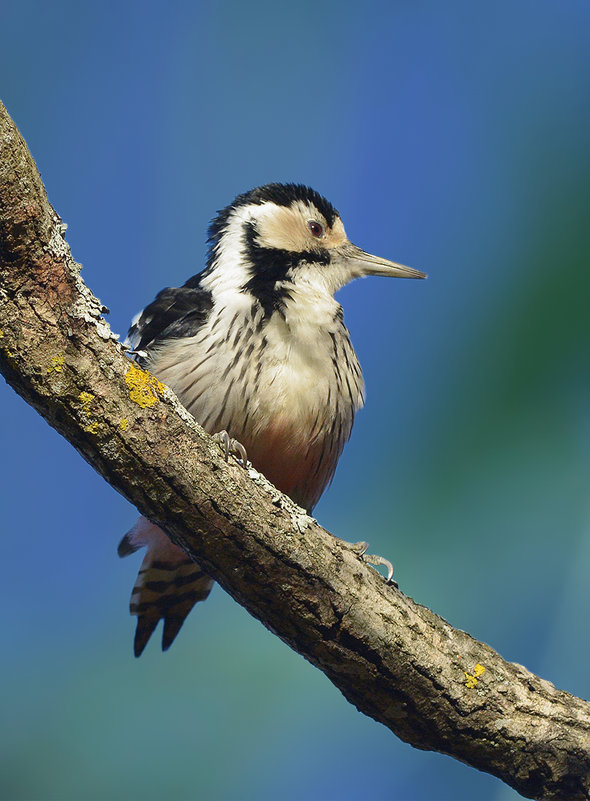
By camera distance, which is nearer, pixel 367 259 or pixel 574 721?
pixel 574 721

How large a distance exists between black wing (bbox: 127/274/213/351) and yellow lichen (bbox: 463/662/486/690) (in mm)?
1765

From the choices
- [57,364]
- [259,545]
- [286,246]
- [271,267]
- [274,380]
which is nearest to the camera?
[57,364]

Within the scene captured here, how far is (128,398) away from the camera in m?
2.20

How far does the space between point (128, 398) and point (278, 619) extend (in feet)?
2.74

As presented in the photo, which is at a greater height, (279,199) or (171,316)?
(279,199)

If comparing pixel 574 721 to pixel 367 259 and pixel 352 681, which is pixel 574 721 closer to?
pixel 352 681

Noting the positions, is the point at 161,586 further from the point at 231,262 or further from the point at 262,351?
the point at 231,262

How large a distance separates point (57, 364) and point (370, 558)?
4.12 ft

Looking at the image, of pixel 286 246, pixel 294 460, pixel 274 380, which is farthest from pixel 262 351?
pixel 286 246

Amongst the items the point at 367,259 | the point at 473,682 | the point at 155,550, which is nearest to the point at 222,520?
the point at 473,682

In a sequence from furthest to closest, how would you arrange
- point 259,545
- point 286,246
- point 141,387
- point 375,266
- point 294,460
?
point 375,266 < point 286,246 < point 294,460 < point 259,545 < point 141,387

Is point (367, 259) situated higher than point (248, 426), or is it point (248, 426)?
point (367, 259)

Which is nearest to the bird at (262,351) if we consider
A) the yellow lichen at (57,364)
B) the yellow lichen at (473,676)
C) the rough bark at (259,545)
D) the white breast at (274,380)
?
the white breast at (274,380)

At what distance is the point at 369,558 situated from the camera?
2.76m
